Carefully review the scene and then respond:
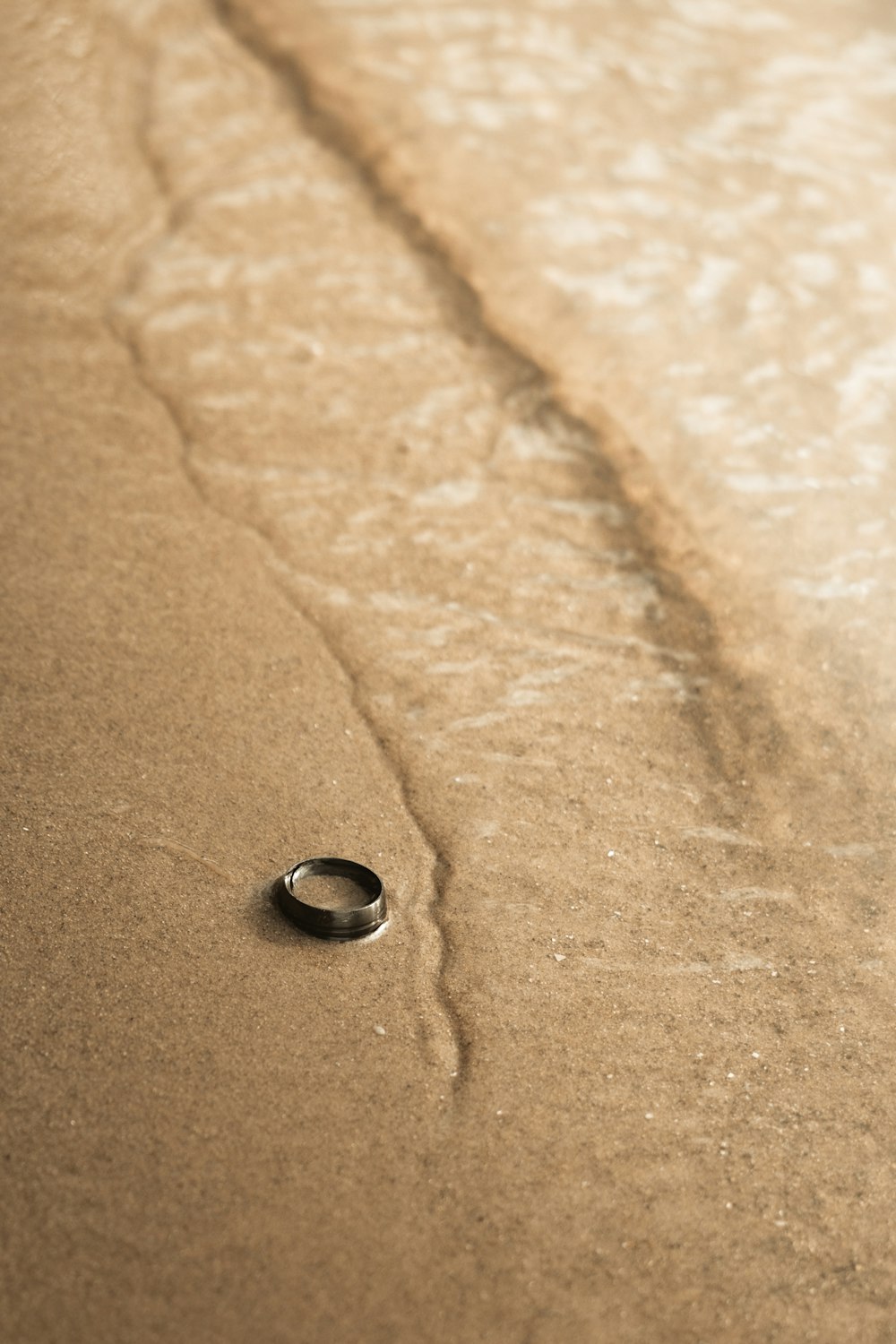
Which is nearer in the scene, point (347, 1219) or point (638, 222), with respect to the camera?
point (347, 1219)

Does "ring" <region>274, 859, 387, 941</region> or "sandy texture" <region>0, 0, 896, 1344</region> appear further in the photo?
"ring" <region>274, 859, 387, 941</region>

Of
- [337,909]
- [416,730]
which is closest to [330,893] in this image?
[337,909]

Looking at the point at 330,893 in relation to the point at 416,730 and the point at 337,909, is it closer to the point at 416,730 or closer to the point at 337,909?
the point at 337,909

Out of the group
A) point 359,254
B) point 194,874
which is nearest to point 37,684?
point 194,874

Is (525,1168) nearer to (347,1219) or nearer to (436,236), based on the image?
(347,1219)

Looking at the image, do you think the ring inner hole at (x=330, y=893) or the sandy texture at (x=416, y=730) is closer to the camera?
the sandy texture at (x=416, y=730)
